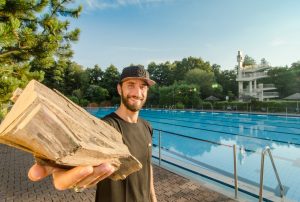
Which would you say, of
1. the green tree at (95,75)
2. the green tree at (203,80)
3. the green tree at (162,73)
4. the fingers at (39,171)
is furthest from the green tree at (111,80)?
the fingers at (39,171)

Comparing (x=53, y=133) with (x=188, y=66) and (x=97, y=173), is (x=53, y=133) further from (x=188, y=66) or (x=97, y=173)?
(x=188, y=66)

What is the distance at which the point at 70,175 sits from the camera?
2.88 feet

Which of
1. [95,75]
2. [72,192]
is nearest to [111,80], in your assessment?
[95,75]

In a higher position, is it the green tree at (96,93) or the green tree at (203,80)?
the green tree at (203,80)

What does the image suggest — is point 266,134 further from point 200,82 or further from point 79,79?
point 79,79

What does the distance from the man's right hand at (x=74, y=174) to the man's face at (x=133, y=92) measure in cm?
109

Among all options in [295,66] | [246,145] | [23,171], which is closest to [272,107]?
[246,145]

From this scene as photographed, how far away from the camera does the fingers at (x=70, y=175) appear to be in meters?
0.87

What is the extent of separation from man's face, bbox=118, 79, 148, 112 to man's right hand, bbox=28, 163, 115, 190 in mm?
1094

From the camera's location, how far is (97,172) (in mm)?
930

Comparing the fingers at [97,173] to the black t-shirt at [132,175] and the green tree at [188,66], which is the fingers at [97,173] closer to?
the black t-shirt at [132,175]

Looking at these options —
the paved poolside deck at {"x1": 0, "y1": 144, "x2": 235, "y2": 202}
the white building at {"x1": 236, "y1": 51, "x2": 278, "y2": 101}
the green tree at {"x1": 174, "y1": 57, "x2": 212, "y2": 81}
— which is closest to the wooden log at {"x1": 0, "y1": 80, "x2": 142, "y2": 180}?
the paved poolside deck at {"x1": 0, "y1": 144, "x2": 235, "y2": 202}

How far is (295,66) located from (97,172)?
53.6 m

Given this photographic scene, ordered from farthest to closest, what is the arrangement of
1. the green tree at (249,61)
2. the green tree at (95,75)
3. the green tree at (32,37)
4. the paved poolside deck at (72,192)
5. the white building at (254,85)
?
1. the green tree at (249,61)
2. the green tree at (95,75)
3. the white building at (254,85)
4. the paved poolside deck at (72,192)
5. the green tree at (32,37)
